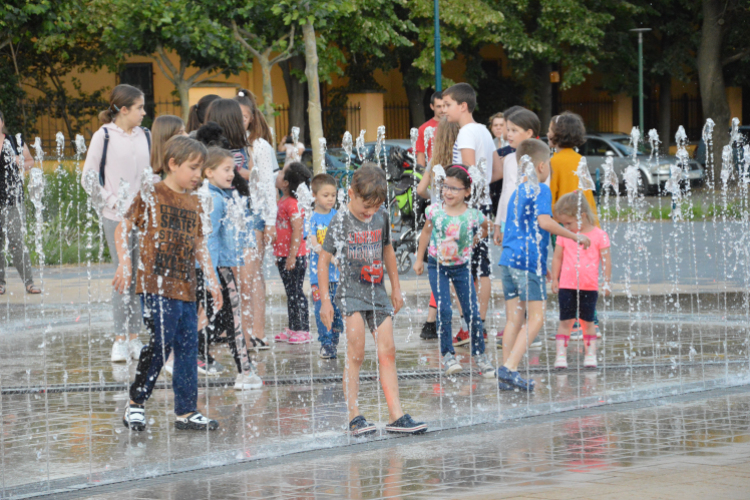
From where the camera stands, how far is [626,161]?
28688mm

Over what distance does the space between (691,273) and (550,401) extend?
7083mm

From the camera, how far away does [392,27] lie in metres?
32.2

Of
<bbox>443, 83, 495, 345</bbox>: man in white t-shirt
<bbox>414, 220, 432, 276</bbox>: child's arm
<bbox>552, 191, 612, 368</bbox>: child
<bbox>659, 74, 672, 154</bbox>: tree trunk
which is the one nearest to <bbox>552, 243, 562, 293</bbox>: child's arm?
<bbox>552, 191, 612, 368</bbox>: child

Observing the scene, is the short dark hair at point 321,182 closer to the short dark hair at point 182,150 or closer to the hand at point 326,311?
the short dark hair at point 182,150

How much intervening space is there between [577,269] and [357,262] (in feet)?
7.92

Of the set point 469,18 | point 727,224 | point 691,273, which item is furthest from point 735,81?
point 691,273

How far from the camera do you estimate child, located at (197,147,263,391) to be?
22.5 ft

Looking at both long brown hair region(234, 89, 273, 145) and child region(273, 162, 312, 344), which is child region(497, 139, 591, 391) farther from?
long brown hair region(234, 89, 273, 145)

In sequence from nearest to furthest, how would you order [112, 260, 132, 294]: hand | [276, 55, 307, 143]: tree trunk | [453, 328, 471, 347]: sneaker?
[112, 260, 132, 294]: hand < [453, 328, 471, 347]: sneaker < [276, 55, 307, 143]: tree trunk

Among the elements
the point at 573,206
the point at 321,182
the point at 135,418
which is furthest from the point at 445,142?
the point at 135,418

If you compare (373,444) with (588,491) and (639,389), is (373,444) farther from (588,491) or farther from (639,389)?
(639,389)

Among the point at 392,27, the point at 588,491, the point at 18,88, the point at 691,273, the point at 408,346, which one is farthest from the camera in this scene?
the point at 392,27

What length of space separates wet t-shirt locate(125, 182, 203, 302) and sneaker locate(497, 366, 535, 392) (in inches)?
80.9

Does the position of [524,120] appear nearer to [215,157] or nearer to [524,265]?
[524,265]
